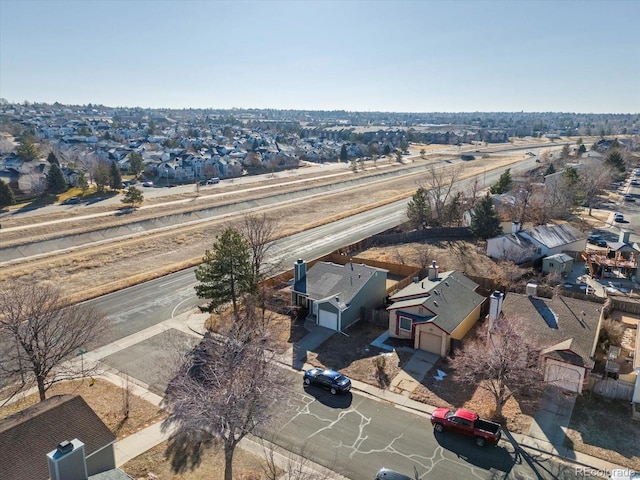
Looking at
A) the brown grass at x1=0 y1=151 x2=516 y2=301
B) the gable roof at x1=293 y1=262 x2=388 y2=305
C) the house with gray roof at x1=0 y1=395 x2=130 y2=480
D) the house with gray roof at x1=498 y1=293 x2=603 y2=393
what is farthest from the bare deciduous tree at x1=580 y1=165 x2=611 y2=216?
the house with gray roof at x1=0 y1=395 x2=130 y2=480

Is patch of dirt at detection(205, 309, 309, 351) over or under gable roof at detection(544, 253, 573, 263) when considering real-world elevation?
under

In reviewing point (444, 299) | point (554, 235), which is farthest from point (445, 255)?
point (444, 299)

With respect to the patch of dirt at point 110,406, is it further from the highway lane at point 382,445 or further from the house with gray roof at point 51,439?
the highway lane at point 382,445

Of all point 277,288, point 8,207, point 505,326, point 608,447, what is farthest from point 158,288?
point 8,207

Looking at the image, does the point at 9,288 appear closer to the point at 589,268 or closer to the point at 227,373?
the point at 227,373

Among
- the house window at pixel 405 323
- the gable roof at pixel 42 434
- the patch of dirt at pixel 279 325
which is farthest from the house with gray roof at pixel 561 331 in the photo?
the gable roof at pixel 42 434

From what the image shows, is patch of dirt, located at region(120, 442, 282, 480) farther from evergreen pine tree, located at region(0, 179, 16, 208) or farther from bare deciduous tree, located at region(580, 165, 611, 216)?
evergreen pine tree, located at region(0, 179, 16, 208)

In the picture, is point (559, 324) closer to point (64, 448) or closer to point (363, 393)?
point (363, 393)
